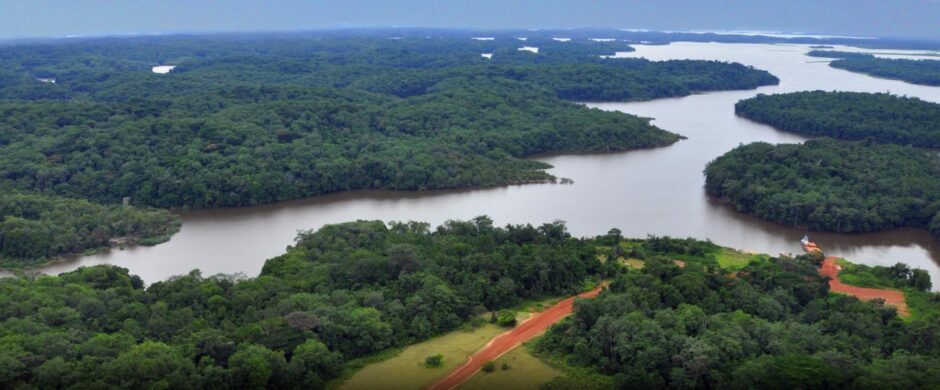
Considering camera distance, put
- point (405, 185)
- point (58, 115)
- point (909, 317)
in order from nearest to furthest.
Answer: point (909, 317) → point (405, 185) → point (58, 115)

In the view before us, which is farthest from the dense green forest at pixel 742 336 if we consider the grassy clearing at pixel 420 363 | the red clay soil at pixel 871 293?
the grassy clearing at pixel 420 363

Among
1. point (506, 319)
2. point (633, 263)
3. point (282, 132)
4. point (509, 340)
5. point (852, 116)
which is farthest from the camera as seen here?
point (852, 116)

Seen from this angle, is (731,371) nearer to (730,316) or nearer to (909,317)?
(730,316)

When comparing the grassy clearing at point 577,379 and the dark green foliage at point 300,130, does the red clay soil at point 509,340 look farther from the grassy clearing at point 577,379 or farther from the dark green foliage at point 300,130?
the dark green foliage at point 300,130

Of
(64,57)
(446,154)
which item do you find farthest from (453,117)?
(64,57)

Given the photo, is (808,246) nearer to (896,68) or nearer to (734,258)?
(734,258)

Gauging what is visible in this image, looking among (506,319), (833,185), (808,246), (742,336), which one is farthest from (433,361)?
(833,185)

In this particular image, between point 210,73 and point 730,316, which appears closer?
point 730,316
